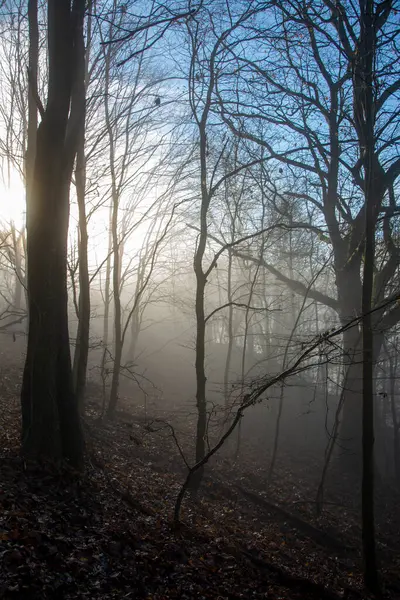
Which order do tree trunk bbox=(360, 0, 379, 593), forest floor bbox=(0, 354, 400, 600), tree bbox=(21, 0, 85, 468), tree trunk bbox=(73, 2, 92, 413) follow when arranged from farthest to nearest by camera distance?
tree trunk bbox=(73, 2, 92, 413) < tree trunk bbox=(360, 0, 379, 593) < tree bbox=(21, 0, 85, 468) < forest floor bbox=(0, 354, 400, 600)

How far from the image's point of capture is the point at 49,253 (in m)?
6.46

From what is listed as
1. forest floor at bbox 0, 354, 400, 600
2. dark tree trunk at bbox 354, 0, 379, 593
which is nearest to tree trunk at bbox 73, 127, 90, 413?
forest floor at bbox 0, 354, 400, 600

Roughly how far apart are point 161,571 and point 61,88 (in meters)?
6.68

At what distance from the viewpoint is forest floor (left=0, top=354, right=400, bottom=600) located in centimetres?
419

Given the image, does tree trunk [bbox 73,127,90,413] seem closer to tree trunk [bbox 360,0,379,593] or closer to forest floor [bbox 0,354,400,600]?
forest floor [bbox 0,354,400,600]

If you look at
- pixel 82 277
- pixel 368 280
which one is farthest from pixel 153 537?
pixel 82 277

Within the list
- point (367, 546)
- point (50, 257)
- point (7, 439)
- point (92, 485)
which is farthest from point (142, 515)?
point (50, 257)

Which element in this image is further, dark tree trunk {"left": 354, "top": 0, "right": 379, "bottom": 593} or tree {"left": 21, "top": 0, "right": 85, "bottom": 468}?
dark tree trunk {"left": 354, "top": 0, "right": 379, "bottom": 593}

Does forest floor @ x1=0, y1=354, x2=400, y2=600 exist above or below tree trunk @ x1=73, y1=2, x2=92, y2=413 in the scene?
below

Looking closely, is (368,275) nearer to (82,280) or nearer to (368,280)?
(368,280)

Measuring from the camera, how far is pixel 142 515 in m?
6.34

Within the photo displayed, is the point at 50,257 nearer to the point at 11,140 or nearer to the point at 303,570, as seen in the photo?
the point at 303,570

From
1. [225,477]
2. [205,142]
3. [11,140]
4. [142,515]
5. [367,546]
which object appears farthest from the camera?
[11,140]

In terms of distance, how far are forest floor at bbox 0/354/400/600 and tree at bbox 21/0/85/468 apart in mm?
525
